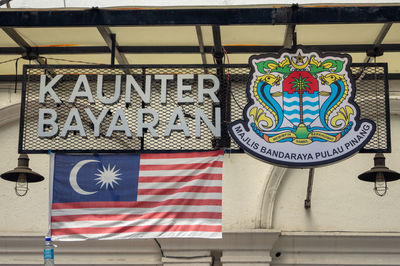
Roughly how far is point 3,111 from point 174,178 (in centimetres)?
403

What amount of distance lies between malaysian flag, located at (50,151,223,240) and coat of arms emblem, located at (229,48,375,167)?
623 millimetres

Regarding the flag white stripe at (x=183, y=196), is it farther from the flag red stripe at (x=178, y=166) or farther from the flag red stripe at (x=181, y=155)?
the flag red stripe at (x=181, y=155)

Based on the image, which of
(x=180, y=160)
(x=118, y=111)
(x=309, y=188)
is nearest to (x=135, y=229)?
(x=180, y=160)

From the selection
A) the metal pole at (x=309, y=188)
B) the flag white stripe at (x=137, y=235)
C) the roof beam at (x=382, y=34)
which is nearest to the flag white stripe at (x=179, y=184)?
the flag white stripe at (x=137, y=235)

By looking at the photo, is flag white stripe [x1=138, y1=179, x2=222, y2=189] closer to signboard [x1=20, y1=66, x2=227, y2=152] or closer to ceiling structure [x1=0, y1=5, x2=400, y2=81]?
signboard [x1=20, y1=66, x2=227, y2=152]

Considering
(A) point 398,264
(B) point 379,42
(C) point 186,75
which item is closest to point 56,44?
(C) point 186,75

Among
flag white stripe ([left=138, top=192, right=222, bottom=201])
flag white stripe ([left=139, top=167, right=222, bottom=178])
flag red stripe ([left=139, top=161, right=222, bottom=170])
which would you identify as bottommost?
flag white stripe ([left=138, top=192, right=222, bottom=201])

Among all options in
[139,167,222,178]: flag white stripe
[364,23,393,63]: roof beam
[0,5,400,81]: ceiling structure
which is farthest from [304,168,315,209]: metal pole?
[139,167,222,178]: flag white stripe

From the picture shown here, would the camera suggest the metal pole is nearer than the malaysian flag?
No

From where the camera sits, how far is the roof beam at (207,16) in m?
8.30

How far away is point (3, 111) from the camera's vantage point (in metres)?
11.5

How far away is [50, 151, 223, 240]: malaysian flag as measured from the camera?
28.1 feet

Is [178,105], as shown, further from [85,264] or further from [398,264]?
[398,264]

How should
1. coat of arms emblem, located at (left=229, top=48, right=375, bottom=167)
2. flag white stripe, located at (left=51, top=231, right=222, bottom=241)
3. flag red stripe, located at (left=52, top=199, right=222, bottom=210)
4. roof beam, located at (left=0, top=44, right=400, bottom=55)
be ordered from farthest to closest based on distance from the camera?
1. roof beam, located at (left=0, top=44, right=400, bottom=55)
2. flag red stripe, located at (left=52, top=199, right=222, bottom=210)
3. flag white stripe, located at (left=51, top=231, right=222, bottom=241)
4. coat of arms emblem, located at (left=229, top=48, right=375, bottom=167)
